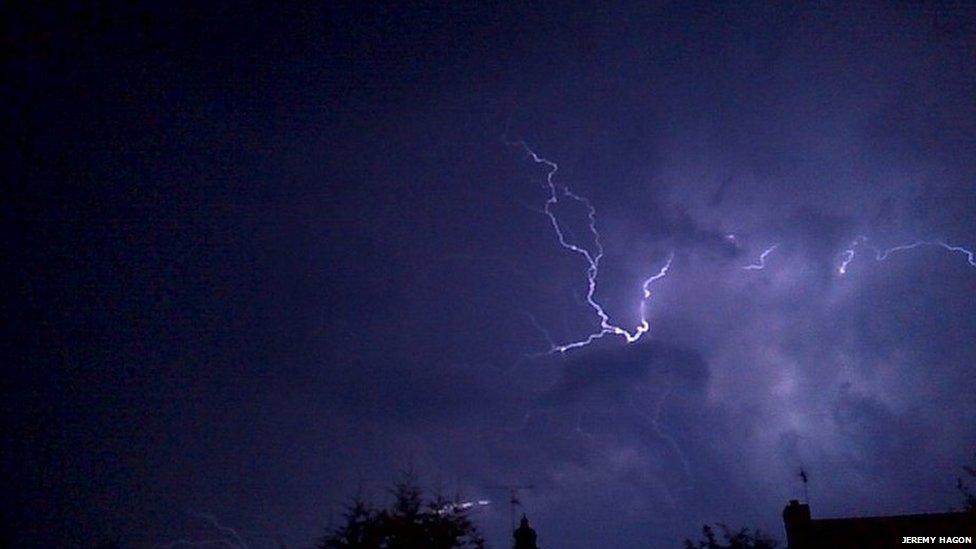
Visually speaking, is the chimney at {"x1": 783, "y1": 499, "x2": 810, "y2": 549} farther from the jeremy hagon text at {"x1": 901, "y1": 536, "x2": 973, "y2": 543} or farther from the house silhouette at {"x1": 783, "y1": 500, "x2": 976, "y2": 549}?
the jeremy hagon text at {"x1": 901, "y1": 536, "x2": 973, "y2": 543}

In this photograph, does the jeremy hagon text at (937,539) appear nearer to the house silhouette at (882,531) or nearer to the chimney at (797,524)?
the house silhouette at (882,531)

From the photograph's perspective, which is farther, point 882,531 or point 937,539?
point 882,531

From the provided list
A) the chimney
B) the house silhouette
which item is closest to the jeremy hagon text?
the house silhouette

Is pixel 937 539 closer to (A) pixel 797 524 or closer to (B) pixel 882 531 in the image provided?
(B) pixel 882 531

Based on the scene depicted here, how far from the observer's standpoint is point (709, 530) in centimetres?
2305

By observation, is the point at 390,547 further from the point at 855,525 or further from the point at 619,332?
the point at 619,332

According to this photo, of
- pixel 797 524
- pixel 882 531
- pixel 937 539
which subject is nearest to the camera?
pixel 937 539

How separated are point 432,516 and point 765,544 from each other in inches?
544

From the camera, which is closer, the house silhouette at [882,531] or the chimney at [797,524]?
the house silhouette at [882,531]

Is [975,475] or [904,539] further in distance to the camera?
[975,475]

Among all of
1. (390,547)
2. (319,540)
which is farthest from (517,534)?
(319,540)

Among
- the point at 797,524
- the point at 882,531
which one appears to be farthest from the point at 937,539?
the point at 797,524

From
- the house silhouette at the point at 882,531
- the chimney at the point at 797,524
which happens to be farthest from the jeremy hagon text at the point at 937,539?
the chimney at the point at 797,524

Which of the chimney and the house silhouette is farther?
the chimney
